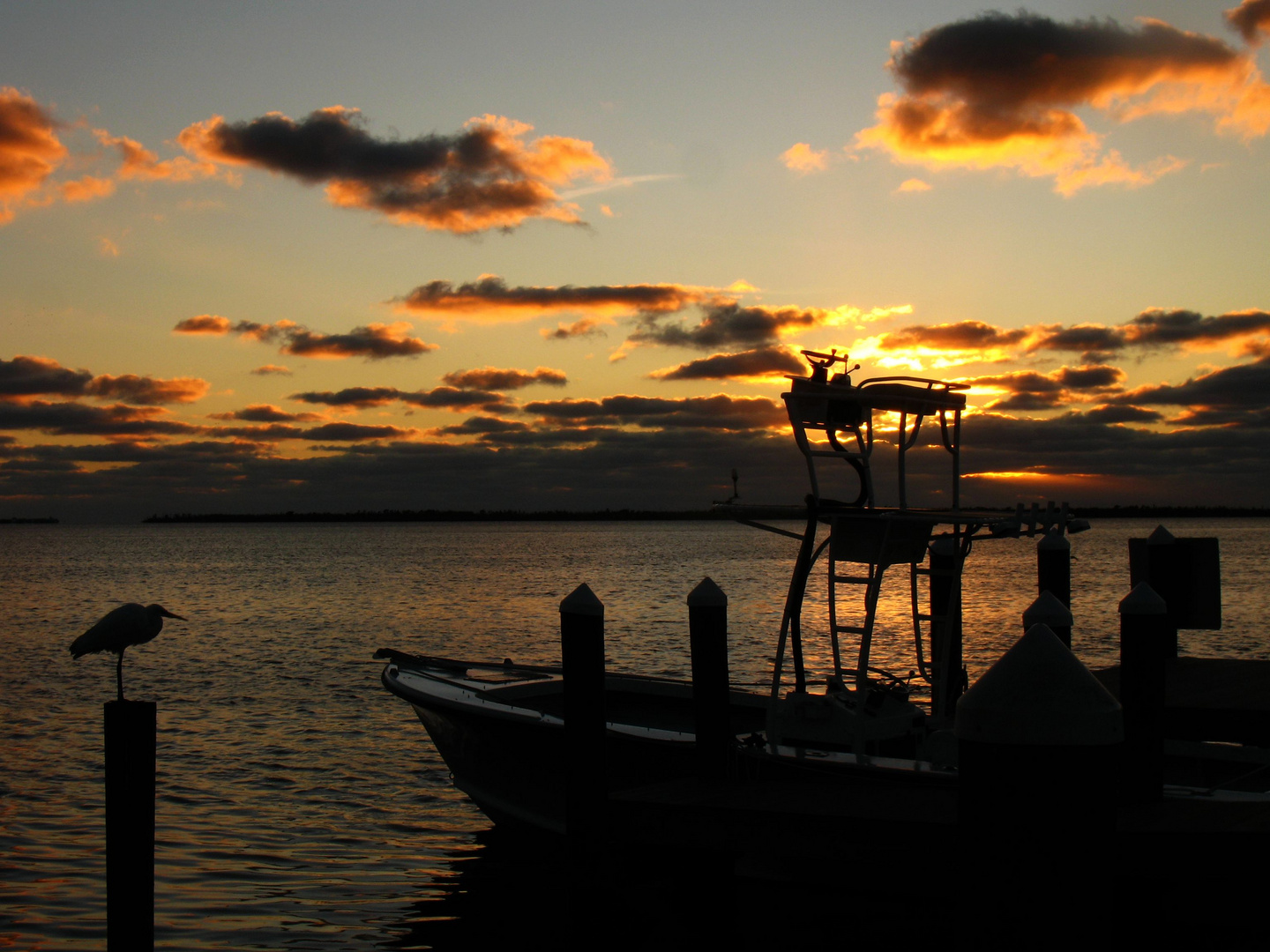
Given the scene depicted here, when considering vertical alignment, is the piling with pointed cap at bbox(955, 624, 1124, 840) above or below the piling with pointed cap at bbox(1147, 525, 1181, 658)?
above

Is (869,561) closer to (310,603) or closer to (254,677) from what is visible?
(254,677)

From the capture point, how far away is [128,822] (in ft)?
23.7

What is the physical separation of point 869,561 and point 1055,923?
6319 millimetres

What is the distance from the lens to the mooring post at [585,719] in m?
7.62

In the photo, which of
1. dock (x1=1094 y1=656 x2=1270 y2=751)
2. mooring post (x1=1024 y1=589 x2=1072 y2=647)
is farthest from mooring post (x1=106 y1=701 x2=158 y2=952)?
dock (x1=1094 y1=656 x2=1270 y2=751)

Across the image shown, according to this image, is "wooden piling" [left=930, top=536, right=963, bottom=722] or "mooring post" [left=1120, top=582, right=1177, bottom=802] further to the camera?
"wooden piling" [left=930, top=536, right=963, bottom=722]

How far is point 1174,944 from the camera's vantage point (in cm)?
812

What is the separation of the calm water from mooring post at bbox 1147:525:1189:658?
915cm

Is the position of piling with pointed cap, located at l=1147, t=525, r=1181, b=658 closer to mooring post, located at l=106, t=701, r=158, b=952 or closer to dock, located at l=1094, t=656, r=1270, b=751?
dock, located at l=1094, t=656, r=1270, b=751

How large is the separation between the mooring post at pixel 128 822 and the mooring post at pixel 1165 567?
12.5 m

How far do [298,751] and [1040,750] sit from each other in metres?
17.6

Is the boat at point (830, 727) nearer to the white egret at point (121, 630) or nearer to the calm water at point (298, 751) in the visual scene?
the calm water at point (298, 751)

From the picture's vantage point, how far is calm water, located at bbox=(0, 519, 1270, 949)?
10.7 meters

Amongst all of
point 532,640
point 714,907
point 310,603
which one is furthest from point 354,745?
point 310,603
